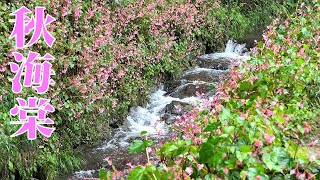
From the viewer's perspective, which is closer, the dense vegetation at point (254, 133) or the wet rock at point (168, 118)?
the dense vegetation at point (254, 133)

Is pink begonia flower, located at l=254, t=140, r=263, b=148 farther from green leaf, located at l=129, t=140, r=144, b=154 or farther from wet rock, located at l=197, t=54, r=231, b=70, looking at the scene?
wet rock, located at l=197, t=54, r=231, b=70

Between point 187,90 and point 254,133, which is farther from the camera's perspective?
point 187,90

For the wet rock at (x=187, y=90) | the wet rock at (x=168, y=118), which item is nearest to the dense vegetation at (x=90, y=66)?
the wet rock at (x=187, y=90)

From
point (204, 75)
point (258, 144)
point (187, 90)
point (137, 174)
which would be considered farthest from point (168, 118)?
point (137, 174)

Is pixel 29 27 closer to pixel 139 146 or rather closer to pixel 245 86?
pixel 245 86

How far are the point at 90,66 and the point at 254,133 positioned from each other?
4.10 m

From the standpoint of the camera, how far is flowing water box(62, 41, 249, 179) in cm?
532

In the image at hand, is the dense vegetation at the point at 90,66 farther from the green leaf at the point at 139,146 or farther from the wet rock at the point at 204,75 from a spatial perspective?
the green leaf at the point at 139,146

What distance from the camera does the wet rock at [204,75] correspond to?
347 inches

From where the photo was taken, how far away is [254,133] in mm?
2049

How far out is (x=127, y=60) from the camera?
705cm

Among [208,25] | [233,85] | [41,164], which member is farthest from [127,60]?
[208,25]

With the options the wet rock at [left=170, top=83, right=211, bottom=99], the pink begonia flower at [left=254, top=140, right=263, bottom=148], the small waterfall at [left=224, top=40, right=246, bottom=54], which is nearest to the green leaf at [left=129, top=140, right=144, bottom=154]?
the pink begonia flower at [left=254, top=140, right=263, bottom=148]

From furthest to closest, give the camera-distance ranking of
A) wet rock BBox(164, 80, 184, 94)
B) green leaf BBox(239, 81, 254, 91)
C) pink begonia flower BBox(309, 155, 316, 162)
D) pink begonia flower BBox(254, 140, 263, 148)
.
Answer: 1. wet rock BBox(164, 80, 184, 94)
2. green leaf BBox(239, 81, 254, 91)
3. pink begonia flower BBox(254, 140, 263, 148)
4. pink begonia flower BBox(309, 155, 316, 162)
